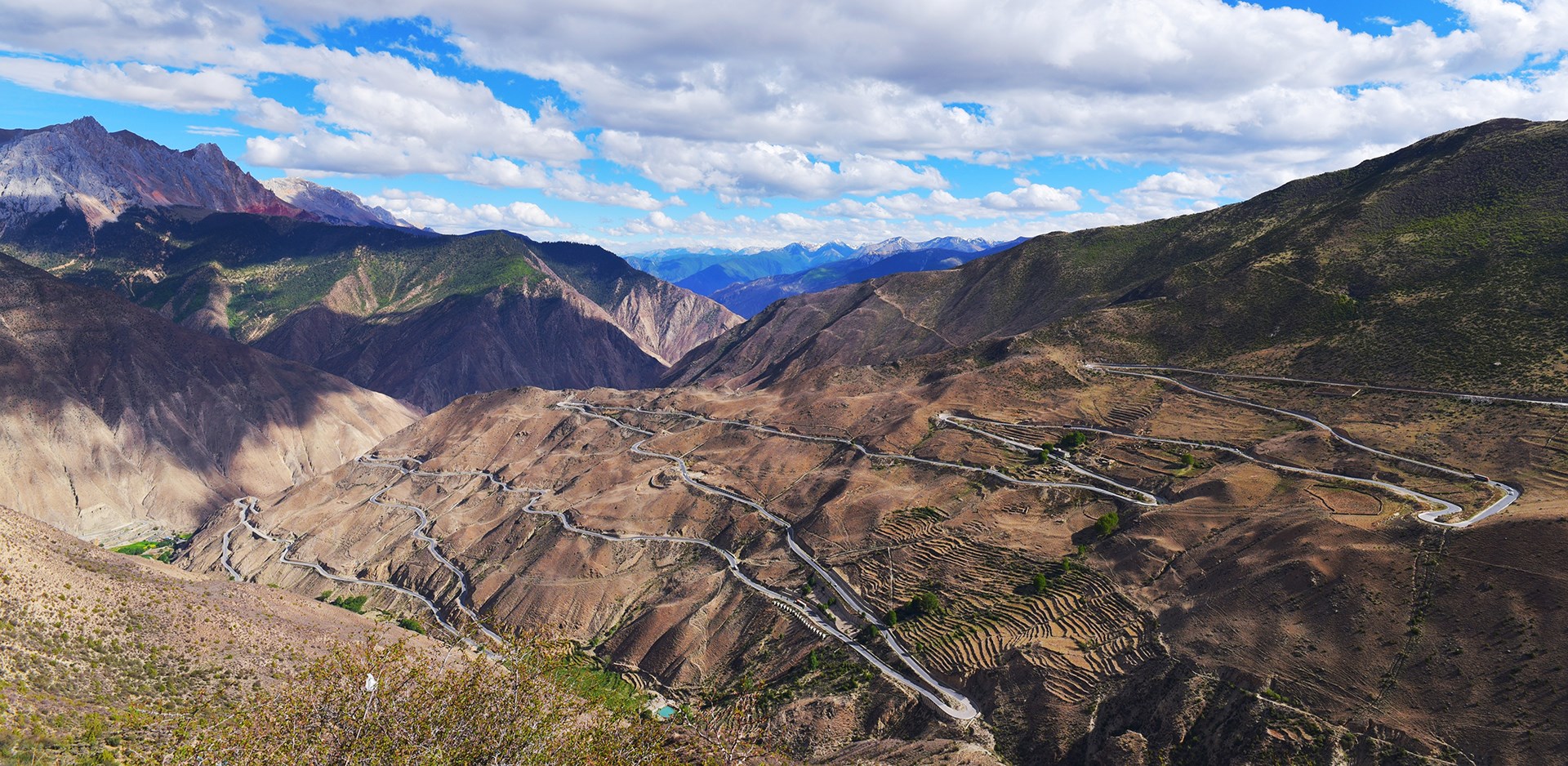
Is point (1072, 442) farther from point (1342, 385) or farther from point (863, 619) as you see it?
point (863, 619)

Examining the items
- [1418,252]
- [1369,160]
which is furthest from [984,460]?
[1369,160]

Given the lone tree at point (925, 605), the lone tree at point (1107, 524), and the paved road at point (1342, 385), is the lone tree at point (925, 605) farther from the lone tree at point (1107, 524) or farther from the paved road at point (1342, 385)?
the paved road at point (1342, 385)

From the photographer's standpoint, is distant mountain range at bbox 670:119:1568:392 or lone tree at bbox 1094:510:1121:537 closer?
lone tree at bbox 1094:510:1121:537

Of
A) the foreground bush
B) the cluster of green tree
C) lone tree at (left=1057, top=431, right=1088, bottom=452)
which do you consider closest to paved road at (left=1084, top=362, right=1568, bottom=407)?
lone tree at (left=1057, top=431, right=1088, bottom=452)

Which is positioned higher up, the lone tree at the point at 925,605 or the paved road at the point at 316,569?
the lone tree at the point at 925,605

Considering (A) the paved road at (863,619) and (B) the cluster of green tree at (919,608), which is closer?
(A) the paved road at (863,619)

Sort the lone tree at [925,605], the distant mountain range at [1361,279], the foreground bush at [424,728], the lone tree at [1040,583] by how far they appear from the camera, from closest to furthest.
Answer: the foreground bush at [424,728] < the lone tree at [1040,583] < the lone tree at [925,605] < the distant mountain range at [1361,279]

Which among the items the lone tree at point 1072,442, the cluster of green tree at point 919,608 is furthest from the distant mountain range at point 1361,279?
the cluster of green tree at point 919,608

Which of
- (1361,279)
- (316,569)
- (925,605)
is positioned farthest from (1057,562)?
(316,569)

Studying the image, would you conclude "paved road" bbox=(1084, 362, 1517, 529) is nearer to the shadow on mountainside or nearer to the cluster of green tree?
the cluster of green tree

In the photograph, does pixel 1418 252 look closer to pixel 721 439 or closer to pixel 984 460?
pixel 984 460
